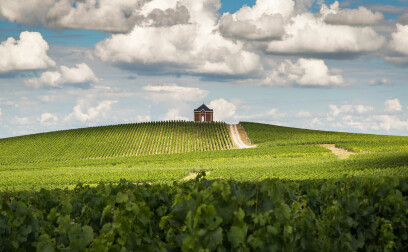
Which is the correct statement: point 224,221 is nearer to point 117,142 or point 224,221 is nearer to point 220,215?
point 220,215

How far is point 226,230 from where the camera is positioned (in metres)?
4.39

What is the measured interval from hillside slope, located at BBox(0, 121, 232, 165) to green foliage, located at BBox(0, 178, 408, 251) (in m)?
67.7

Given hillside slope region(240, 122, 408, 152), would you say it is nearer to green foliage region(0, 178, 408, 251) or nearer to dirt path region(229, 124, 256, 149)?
dirt path region(229, 124, 256, 149)

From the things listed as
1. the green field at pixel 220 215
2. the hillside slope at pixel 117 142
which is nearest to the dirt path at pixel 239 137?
the hillside slope at pixel 117 142

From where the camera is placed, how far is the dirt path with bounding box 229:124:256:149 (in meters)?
81.1

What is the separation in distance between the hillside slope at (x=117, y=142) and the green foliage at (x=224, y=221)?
6774 cm

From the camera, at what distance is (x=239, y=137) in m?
90.2

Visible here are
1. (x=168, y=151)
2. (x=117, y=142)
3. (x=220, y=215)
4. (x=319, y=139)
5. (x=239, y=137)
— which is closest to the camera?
(x=220, y=215)

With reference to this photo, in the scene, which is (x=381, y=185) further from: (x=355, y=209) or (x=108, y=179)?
(x=108, y=179)

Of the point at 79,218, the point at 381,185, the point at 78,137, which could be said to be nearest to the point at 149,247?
the point at 79,218

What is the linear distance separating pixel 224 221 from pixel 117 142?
84057 millimetres

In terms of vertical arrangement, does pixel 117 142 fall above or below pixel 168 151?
above

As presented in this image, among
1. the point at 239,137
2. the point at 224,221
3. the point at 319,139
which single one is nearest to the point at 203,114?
the point at 239,137

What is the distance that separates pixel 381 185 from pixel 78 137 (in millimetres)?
87480
